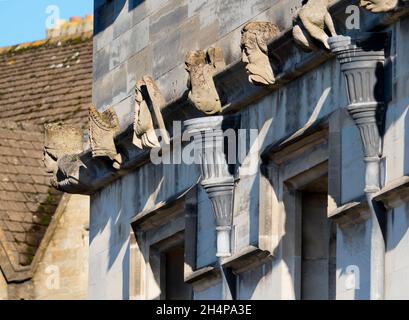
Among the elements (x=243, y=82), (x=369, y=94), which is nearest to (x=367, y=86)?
(x=369, y=94)

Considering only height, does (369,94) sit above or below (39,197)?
below

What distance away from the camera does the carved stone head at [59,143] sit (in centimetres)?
3164

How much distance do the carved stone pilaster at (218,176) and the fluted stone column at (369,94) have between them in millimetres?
2969

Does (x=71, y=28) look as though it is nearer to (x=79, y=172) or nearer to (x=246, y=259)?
(x=79, y=172)

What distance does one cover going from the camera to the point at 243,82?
27062 mm

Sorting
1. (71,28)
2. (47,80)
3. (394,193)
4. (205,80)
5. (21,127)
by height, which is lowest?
(394,193)

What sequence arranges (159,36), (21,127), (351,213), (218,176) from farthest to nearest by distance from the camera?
(21,127)
(159,36)
(218,176)
(351,213)

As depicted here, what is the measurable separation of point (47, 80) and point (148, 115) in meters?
22.4

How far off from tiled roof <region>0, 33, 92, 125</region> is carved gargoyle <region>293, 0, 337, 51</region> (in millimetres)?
21910

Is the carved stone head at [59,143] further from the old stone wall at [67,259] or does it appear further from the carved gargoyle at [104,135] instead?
the old stone wall at [67,259]

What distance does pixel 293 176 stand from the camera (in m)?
26.2

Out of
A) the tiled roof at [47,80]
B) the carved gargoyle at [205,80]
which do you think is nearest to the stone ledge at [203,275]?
the carved gargoyle at [205,80]
